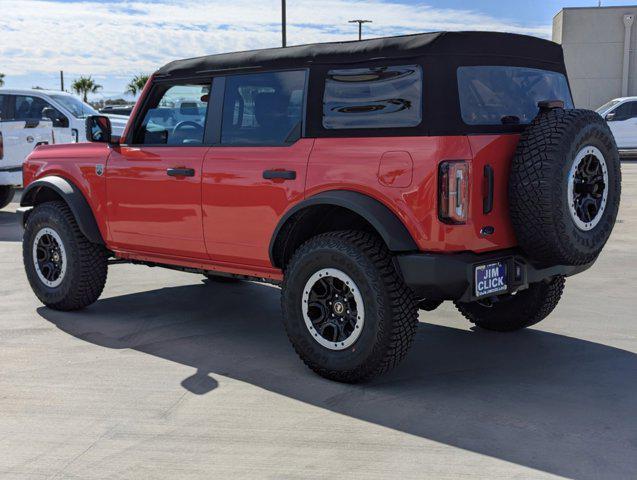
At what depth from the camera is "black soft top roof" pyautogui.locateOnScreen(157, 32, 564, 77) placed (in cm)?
451

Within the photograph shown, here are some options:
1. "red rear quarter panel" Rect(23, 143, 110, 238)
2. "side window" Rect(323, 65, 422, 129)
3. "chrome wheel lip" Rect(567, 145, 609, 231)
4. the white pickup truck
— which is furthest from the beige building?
"side window" Rect(323, 65, 422, 129)

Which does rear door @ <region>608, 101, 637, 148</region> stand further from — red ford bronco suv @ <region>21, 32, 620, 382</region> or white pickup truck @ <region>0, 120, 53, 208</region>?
red ford bronco suv @ <region>21, 32, 620, 382</region>

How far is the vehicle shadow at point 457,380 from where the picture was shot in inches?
152

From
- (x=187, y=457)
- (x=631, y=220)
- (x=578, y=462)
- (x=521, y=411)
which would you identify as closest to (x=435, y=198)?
(x=521, y=411)

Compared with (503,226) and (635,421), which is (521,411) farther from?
(503,226)

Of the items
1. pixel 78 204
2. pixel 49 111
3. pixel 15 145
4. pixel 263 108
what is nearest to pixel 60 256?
pixel 78 204

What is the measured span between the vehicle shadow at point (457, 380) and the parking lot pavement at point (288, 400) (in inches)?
0.5

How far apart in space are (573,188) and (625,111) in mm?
20078

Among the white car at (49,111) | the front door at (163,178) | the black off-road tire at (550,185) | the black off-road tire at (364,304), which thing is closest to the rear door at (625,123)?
the white car at (49,111)

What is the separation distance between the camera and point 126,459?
3.69 meters

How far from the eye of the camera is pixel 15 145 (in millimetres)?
13000

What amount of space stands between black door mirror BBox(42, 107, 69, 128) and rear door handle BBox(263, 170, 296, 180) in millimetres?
Result: 10211

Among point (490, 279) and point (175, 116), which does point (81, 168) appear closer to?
point (175, 116)

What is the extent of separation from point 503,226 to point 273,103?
5.35ft
